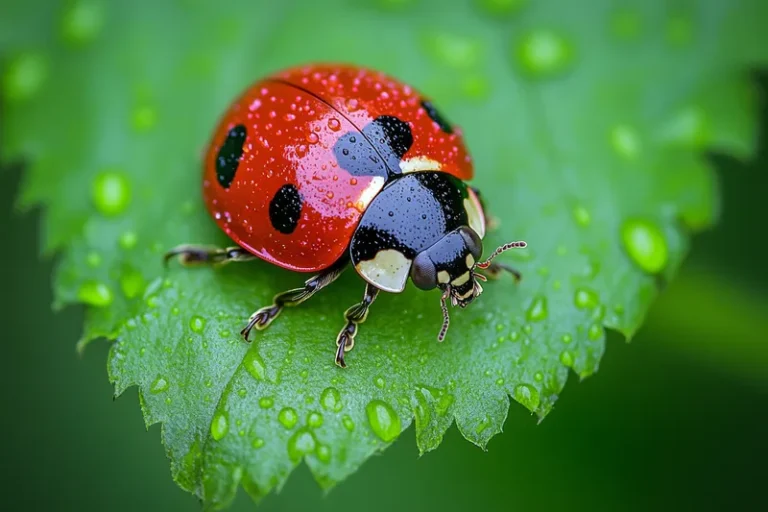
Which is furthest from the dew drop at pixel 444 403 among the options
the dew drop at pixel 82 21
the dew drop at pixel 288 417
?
the dew drop at pixel 82 21

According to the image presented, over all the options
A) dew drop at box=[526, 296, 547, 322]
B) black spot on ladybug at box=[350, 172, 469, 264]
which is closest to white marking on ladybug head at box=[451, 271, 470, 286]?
black spot on ladybug at box=[350, 172, 469, 264]

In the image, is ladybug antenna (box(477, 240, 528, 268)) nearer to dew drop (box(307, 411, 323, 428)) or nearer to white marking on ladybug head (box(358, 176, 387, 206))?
white marking on ladybug head (box(358, 176, 387, 206))

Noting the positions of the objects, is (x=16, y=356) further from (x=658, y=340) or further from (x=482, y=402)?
(x=658, y=340)

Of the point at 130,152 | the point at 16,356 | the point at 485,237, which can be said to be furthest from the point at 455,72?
the point at 16,356

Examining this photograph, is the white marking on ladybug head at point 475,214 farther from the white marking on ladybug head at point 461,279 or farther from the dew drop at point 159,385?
the dew drop at point 159,385

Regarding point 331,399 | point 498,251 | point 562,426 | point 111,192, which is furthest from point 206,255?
point 562,426

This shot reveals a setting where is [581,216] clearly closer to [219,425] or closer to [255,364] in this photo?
[255,364]

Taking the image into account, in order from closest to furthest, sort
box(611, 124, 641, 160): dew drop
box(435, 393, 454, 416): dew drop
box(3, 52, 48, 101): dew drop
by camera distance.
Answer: box(435, 393, 454, 416): dew drop, box(611, 124, 641, 160): dew drop, box(3, 52, 48, 101): dew drop
